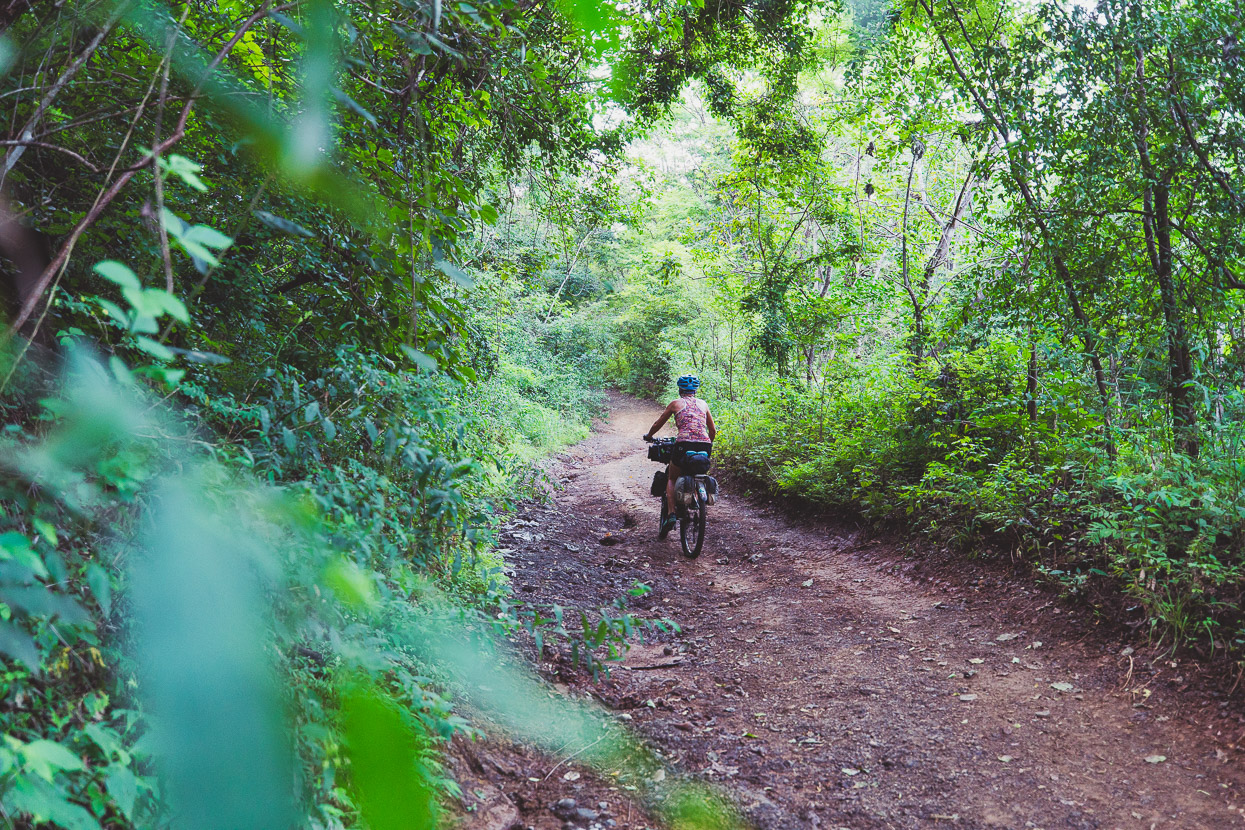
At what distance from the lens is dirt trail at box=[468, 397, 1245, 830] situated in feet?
10.1

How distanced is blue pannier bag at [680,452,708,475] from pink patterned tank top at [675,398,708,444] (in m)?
0.20

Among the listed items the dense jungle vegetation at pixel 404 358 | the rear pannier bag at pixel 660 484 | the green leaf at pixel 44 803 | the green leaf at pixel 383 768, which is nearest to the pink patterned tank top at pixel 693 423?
the rear pannier bag at pixel 660 484

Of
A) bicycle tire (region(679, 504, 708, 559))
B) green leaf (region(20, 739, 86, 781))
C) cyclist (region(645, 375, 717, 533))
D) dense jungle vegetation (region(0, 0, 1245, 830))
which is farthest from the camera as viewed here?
cyclist (region(645, 375, 717, 533))

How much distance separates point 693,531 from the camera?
296 inches

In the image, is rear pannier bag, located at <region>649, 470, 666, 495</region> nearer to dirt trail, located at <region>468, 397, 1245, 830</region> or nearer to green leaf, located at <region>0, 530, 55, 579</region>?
dirt trail, located at <region>468, 397, 1245, 830</region>

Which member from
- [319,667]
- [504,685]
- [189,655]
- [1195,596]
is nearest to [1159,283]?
[1195,596]

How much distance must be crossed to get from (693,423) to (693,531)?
1.21m

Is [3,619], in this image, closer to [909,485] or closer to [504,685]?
[504,685]

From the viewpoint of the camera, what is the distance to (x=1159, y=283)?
5082 mm

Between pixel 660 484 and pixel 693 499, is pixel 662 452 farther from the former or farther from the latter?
pixel 693 499

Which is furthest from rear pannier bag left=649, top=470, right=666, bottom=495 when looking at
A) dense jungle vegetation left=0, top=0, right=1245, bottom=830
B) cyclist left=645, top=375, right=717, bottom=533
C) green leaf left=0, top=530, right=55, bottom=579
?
green leaf left=0, top=530, right=55, bottom=579

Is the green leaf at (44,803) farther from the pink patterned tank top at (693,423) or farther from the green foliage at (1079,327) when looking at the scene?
the pink patterned tank top at (693,423)

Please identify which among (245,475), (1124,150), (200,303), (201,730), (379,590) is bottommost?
(379,590)

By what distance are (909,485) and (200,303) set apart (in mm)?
6882
